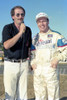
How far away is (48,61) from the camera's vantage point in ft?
8.91

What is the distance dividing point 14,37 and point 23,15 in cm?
43

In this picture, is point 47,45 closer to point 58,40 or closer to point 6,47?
point 58,40

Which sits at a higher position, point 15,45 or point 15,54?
point 15,45

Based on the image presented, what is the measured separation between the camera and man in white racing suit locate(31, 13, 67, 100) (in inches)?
106

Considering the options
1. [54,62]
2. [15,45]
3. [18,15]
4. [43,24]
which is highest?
[18,15]

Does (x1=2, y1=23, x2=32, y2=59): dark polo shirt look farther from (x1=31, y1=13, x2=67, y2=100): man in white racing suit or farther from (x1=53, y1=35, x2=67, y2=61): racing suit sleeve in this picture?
(x1=53, y1=35, x2=67, y2=61): racing suit sleeve

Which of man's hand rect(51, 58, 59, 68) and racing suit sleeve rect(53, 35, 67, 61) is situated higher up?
racing suit sleeve rect(53, 35, 67, 61)

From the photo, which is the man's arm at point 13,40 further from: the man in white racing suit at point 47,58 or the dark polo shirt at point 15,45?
the man in white racing suit at point 47,58

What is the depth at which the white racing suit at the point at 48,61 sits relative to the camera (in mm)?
2695

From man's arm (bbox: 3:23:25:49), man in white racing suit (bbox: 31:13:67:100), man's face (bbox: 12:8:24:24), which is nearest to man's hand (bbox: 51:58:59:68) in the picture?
man in white racing suit (bbox: 31:13:67:100)

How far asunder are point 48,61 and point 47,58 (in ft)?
0.16

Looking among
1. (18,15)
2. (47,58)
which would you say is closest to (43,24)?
Result: (18,15)

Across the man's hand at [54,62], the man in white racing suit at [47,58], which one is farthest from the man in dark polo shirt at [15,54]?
the man's hand at [54,62]

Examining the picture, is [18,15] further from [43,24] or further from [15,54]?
[15,54]
